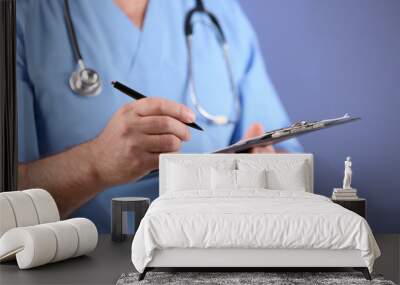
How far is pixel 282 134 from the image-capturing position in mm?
6664

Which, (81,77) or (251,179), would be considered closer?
(251,179)

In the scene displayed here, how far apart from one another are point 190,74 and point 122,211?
1536 millimetres

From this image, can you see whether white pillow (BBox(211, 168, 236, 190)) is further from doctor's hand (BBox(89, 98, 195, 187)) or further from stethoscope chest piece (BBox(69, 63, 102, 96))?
stethoscope chest piece (BBox(69, 63, 102, 96))

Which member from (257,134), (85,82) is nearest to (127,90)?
(85,82)

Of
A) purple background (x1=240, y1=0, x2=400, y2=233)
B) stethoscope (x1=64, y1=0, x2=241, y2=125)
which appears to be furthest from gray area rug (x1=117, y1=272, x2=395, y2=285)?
stethoscope (x1=64, y1=0, x2=241, y2=125)

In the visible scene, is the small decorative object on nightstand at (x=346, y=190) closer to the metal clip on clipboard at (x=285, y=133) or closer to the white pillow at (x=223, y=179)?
the metal clip on clipboard at (x=285, y=133)

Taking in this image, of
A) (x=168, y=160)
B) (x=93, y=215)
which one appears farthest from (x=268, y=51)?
(x=93, y=215)

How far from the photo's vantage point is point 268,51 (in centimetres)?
669

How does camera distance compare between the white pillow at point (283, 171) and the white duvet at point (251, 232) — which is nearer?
the white duvet at point (251, 232)

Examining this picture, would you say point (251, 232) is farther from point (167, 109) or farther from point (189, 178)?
point (167, 109)

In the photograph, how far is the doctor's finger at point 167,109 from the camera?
670 centimetres

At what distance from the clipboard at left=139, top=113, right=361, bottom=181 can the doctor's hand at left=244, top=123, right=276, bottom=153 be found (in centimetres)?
3

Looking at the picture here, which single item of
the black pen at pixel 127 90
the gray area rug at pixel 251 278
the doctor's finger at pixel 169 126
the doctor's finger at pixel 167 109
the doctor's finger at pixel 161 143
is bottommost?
the gray area rug at pixel 251 278

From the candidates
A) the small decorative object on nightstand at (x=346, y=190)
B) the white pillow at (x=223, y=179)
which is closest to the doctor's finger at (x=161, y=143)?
the white pillow at (x=223, y=179)
